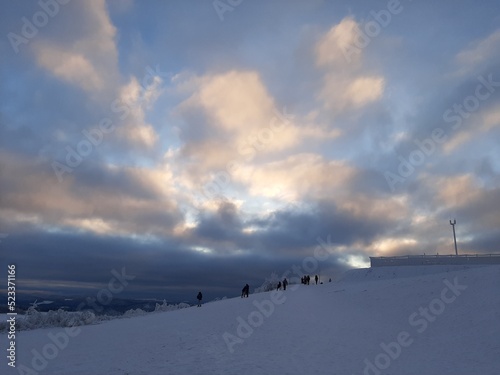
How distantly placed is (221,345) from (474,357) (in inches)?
565

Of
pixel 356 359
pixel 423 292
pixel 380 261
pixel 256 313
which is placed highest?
pixel 380 261

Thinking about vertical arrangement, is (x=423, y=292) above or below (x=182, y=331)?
above

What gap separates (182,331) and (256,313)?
24.7 ft

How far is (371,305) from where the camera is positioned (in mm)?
35500

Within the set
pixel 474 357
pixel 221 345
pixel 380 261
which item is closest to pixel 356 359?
pixel 474 357

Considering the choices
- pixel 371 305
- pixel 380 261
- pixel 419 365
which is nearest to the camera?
pixel 419 365

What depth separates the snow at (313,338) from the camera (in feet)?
67.1

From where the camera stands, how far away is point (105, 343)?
1031 inches

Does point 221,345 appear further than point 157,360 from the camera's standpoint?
Yes

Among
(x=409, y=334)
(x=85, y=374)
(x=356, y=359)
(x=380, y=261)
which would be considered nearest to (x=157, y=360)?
(x=85, y=374)

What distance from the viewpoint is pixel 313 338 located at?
26234 millimetres

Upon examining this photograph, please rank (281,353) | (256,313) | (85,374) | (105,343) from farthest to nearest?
(256,313)
(105,343)
(281,353)
(85,374)

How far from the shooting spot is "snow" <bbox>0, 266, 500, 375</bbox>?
20466mm

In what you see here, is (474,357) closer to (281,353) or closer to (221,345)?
(281,353)
